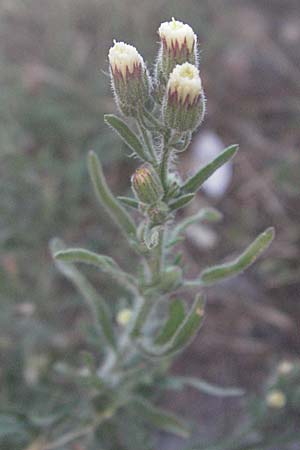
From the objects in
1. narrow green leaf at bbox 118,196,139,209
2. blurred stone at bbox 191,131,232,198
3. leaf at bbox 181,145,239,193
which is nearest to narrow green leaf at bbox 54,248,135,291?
narrow green leaf at bbox 118,196,139,209

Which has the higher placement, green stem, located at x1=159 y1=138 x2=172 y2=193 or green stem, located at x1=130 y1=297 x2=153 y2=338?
green stem, located at x1=159 y1=138 x2=172 y2=193

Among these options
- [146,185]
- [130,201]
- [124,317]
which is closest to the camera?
[146,185]

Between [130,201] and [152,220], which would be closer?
[152,220]

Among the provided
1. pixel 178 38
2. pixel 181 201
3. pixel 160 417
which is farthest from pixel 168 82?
pixel 160 417

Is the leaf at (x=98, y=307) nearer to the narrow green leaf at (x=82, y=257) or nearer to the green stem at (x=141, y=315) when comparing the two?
the green stem at (x=141, y=315)

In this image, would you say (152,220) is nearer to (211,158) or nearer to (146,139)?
(146,139)

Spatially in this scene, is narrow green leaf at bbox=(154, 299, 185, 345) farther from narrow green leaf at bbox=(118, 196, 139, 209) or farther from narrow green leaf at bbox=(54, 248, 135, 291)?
narrow green leaf at bbox=(118, 196, 139, 209)

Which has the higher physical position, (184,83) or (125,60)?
(125,60)
